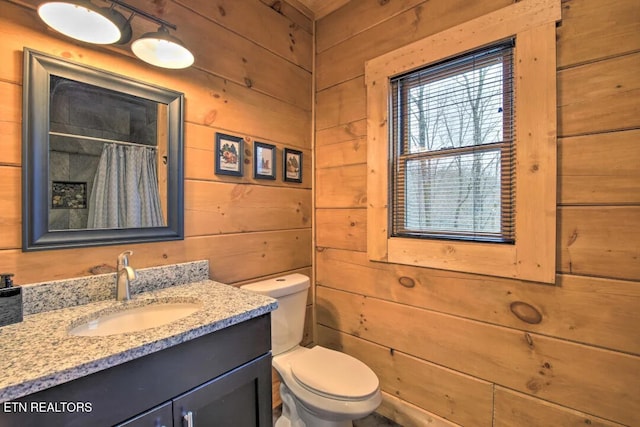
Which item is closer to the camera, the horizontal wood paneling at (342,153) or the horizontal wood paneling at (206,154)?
the horizontal wood paneling at (206,154)

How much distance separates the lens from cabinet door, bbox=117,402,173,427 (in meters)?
0.78

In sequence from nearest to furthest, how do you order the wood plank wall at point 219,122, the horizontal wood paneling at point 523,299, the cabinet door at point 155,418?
the cabinet door at point 155,418 < the wood plank wall at point 219,122 < the horizontal wood paneling at point 523,299

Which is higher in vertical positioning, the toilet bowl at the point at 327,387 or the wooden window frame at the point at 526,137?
the wooden window frame at the point at 526,137

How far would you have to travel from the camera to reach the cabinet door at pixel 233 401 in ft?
2.93

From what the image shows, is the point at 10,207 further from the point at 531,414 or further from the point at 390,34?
the point at 531,414

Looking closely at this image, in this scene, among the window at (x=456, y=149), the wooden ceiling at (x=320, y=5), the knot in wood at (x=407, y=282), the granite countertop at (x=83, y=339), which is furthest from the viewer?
the wooden ceiling at (x=320, y=5)

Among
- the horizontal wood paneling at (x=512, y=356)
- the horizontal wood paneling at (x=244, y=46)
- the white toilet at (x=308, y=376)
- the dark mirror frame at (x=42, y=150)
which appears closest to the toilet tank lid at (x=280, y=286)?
the white toilet at (x=308, y=376)

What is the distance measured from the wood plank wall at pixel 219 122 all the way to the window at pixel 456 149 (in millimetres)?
686

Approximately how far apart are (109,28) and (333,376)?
1.67 meters

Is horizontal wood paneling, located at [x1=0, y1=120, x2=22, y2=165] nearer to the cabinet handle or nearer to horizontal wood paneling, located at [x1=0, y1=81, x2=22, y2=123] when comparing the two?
horizontal wood paneling, located at [x1=0, y1=81, x2=22, y2=123]

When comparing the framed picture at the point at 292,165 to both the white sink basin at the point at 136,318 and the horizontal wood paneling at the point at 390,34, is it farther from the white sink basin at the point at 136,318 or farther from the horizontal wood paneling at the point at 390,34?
the white sink basin at the point at 136,318

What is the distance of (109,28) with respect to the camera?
106 cm

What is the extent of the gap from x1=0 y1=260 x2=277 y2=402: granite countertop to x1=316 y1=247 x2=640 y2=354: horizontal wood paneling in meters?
0.83

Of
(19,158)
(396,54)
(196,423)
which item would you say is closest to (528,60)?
(396,54)
